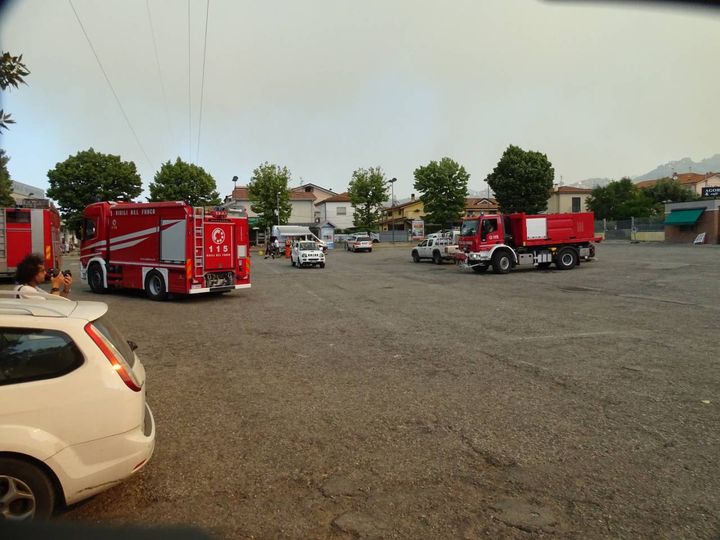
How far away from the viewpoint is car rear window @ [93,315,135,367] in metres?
3.65

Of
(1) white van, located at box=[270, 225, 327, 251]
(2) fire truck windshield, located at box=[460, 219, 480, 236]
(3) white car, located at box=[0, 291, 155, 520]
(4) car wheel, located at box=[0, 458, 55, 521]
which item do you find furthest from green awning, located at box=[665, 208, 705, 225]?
(4) car wheel, located at box=[0, 458, 55, 521]

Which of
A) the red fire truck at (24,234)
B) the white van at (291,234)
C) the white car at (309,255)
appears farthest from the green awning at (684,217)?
the red fire truck at (24,234)

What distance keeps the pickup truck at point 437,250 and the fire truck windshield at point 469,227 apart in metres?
7.26

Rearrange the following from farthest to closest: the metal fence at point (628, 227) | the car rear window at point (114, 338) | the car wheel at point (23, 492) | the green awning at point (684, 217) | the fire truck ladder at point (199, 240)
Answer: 1. the metal fence at point (628, 227)
2. the green awning at point (684, 217)
3. the fire truck ladder at point (199, 240)
4. the car rear window at point (114, 338)
5. the car wheel at point (23, 492)

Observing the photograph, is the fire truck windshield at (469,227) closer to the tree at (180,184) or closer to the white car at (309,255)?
the white car at (309,255)

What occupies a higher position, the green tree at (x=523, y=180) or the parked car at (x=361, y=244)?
the green tree at (x=523, y=180)

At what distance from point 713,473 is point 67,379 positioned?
4657 millimetres

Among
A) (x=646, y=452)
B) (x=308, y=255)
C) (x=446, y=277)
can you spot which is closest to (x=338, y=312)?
(x=646, y=452)

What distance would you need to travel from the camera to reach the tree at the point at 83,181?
5445 cm

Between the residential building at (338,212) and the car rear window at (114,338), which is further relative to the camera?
the residential building at (338,212)

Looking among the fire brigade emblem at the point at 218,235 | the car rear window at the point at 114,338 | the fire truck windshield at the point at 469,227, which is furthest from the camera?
the fire truck windshield at the point at 469,227

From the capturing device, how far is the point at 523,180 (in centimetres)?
6181

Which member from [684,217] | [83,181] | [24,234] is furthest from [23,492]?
[83,181]

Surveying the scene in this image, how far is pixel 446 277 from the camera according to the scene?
939 inches
